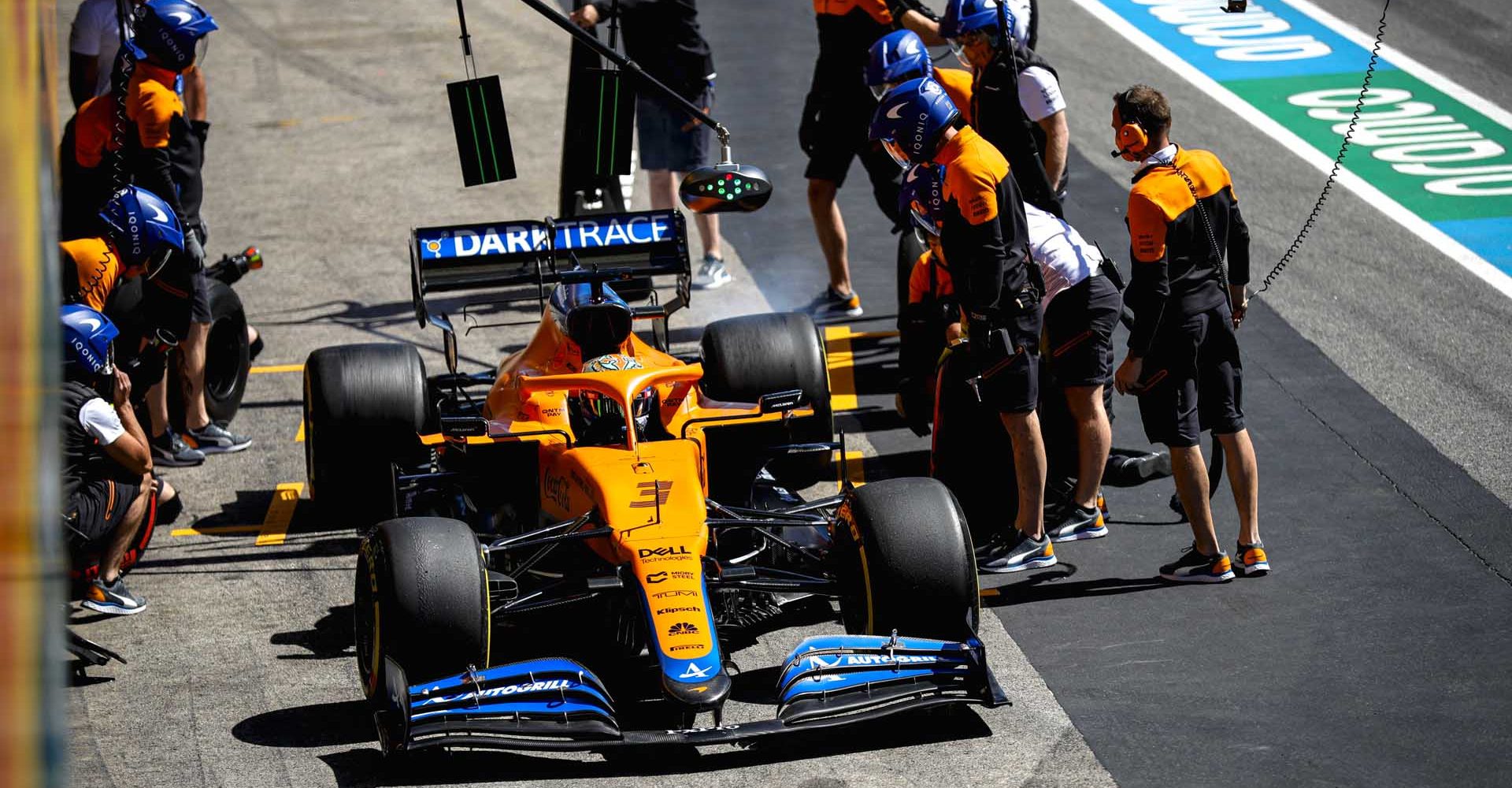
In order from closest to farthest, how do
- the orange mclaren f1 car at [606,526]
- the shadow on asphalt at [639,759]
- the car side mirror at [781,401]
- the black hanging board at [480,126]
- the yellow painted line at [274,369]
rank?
the orange mclaren f1 car at [606,526], the shadow on asphalt at [639,759], the car side mirror at [781,401], the black hanging board at [480,126], the yellow painted line at [274,369]

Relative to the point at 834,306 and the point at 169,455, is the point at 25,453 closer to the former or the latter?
the point at 169,455

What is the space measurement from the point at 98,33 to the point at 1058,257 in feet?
21.6

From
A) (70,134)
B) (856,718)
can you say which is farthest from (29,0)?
(70,134)

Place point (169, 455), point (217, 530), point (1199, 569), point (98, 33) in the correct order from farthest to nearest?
point (98, 33)
point (169, 455)
point (217, 530)
point (1199, 569)

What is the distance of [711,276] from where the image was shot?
1075cm

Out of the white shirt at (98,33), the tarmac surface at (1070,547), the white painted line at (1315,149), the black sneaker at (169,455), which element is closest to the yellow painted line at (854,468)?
the tarmac surface at (1070,547)

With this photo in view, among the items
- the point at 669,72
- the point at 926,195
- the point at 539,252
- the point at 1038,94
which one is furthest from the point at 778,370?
the point at 669,72

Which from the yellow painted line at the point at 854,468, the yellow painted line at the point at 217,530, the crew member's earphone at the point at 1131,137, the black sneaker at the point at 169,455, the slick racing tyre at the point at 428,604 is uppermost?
the crew member's earphone at the point at 1131,137

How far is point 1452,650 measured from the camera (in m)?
6.32

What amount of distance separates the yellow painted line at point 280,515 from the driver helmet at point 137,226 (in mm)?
1264

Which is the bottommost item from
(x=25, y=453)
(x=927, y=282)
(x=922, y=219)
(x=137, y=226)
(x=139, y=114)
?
(x=927, y=282)

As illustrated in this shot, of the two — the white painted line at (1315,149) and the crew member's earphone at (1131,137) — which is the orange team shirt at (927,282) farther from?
the white painted line at (1315,149)

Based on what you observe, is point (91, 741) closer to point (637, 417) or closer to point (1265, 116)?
point (637, 417)

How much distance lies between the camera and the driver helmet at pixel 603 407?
6902mm
